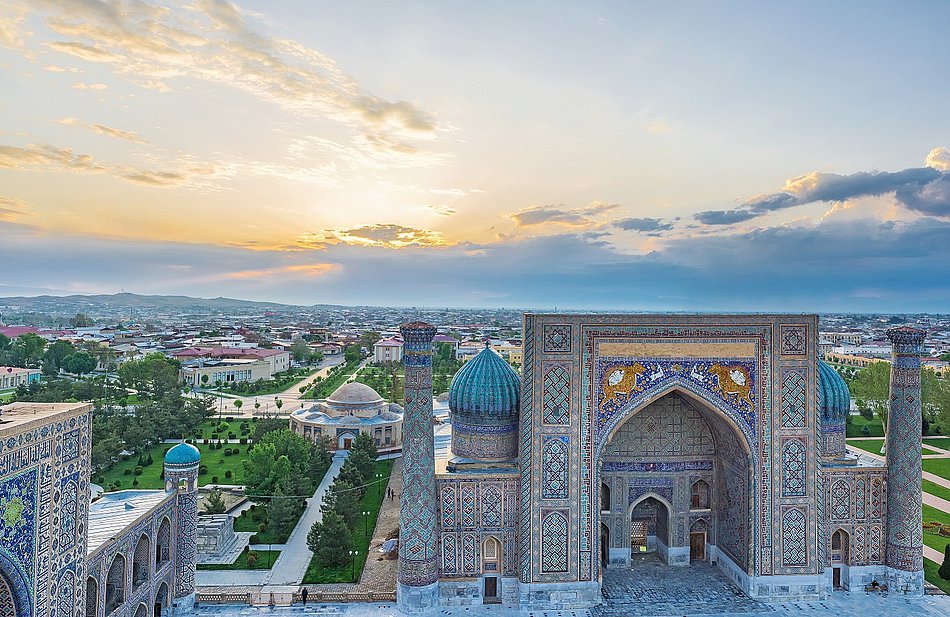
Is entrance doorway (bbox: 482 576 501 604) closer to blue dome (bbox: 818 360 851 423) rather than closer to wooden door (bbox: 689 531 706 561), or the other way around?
wooden door (bbox: 689 531 706 561)

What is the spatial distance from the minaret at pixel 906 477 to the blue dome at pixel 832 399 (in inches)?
37.2

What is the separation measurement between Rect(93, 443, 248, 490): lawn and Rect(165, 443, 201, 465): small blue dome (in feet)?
29.6

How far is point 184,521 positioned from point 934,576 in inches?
612

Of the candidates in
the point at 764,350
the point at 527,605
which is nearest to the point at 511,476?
the point at 527,605

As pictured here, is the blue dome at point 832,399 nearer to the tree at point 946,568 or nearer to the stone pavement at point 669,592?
the tree at point 946,568

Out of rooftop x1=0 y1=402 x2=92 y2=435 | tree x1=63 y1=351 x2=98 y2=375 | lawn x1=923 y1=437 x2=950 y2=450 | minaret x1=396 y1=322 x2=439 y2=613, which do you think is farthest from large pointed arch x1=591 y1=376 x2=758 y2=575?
tree x1=63 y1=351 x2=98 y2=375

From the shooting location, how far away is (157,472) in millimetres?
21094

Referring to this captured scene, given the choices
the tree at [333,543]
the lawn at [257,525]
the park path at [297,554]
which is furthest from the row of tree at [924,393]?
the lawn at [257,525]

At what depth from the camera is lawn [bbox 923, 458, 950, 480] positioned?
20.8 metres

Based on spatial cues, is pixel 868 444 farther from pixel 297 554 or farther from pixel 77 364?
pixel 77 364

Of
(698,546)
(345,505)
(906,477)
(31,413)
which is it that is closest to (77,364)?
(345,505)

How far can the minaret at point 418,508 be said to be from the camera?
1129cm

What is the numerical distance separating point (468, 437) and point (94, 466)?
15.6 m

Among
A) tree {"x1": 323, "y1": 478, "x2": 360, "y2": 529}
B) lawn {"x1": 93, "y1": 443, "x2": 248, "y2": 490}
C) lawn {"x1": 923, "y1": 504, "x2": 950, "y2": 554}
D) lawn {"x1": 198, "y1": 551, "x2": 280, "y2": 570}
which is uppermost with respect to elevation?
tree {"x1": 323, "y1": 478, "x2": 360, "y2": 529}
